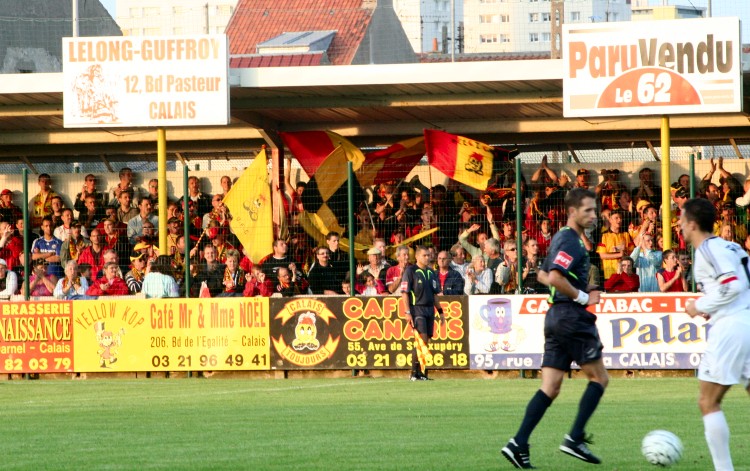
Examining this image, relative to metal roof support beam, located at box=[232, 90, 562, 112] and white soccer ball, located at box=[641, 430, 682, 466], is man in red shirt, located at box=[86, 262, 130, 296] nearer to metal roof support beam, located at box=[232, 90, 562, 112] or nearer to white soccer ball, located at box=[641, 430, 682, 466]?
metal roof support beam, located at box=[232, 90, 562, 112]

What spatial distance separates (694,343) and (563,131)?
23.8ft

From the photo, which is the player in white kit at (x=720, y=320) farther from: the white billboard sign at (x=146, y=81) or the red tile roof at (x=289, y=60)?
the red tile roof at (x=289, y=60)

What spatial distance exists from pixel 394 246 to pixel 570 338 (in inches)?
436

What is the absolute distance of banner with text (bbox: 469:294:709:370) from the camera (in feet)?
59.6

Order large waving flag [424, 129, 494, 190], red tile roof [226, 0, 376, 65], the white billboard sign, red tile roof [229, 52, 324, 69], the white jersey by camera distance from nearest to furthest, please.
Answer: the white jersey
the white billboard sign
large waving flag [424, 129, 494, 190]
red tile roof [229, 52, 324, 69]
red tile roof [226, 0, 376, 65]

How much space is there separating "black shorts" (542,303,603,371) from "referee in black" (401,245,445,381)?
28.7ft

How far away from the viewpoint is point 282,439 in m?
10.6

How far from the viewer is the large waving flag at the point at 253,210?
64.8ft

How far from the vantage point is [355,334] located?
758 inches

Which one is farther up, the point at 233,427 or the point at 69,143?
the point at 69,143

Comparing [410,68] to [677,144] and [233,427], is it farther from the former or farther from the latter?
[233,427]

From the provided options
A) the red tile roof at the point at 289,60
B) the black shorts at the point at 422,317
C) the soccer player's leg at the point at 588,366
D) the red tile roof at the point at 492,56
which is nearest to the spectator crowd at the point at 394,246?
the black shorts at the point at 422,317

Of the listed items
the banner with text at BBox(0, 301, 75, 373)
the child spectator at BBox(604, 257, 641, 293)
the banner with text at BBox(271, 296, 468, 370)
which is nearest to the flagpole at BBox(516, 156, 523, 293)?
the banner with text at BBox(271, 296, 468, 370)

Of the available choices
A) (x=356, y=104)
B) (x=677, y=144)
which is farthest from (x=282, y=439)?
(x=677, y=144)
